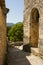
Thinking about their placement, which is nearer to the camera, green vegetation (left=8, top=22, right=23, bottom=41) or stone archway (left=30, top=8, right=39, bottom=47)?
stone archway (left=30, top=8, right=39, bottom=47)

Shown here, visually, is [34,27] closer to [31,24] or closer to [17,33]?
[31,24]

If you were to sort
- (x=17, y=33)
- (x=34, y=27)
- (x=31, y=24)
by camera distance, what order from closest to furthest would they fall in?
(x=31, y=24)
(x=34, y=27)
(x=17, y=33)

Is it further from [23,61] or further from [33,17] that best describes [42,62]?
[33,17]

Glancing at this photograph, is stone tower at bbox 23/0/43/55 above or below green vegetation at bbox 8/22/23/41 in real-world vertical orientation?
above

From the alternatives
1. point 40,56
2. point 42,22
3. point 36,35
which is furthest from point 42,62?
point 36,35

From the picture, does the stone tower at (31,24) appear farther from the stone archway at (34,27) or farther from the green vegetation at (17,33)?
the green vegetation at (17,33)

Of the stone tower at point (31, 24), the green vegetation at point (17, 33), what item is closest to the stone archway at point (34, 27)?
the stone tower at point (31, 24)

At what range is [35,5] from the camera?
9492 mm

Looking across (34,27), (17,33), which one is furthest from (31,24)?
(17,33)

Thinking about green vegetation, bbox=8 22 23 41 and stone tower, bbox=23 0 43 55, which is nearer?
stone tower, bbox=23 0 43 55

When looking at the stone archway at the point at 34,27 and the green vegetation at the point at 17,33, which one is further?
the green vegetation at the point at 17,33

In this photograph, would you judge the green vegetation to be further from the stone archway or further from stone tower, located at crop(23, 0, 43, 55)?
the stone archway

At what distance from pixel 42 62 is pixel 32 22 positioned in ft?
10.9

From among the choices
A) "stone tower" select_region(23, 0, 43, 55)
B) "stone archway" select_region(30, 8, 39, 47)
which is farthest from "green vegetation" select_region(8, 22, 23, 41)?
"stone archway" select_region(30, 8, 39, 47)
